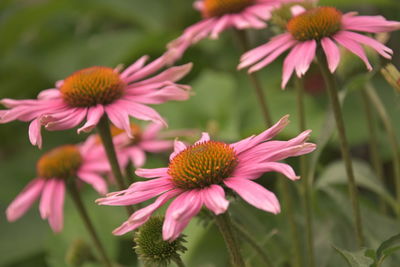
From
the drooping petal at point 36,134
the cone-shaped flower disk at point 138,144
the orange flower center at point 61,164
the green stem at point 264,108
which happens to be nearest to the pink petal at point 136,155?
the cone-shaped flower disk at point 138,144

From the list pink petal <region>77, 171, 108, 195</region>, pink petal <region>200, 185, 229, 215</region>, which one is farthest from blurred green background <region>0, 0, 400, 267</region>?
pink petal <region>200, 185, 229, 215</region>

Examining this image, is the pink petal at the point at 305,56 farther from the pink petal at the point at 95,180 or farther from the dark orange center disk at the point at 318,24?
the pink petal at the point at 95,180

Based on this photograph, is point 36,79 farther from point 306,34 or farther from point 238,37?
point 306,34

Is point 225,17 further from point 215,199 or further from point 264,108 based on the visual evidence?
point 215,199

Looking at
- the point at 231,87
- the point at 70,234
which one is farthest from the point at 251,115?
the point at 70,234

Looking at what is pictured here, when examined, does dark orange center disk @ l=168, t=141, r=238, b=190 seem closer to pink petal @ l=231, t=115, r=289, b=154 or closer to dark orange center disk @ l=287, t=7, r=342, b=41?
pink petal @ l=231, t=115, r=289, b=154

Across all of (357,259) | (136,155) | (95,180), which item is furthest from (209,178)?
(136,155)
